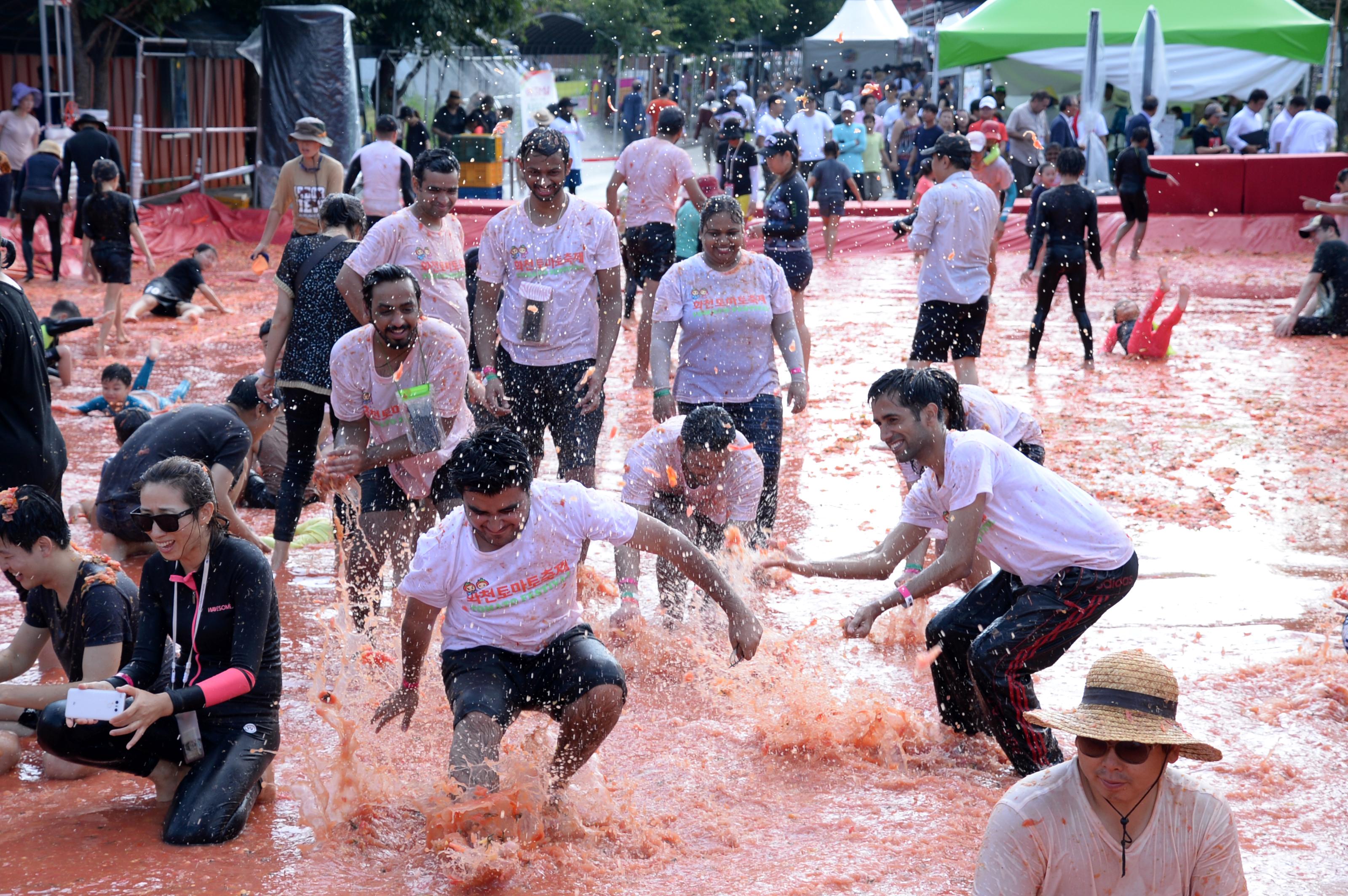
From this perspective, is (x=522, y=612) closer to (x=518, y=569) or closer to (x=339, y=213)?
(x=518, y=569)

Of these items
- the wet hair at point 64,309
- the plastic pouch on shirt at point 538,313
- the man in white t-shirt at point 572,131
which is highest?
the man in white t-shirt at point 572,131

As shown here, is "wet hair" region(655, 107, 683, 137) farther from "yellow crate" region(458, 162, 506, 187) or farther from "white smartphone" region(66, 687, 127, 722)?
"yellow crate" region(458, 162, 506, 187)

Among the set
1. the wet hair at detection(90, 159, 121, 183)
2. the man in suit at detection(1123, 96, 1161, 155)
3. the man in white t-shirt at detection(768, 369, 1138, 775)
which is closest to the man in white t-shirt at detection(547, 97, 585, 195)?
the wet hair at detection(90, 159, 121, 183)

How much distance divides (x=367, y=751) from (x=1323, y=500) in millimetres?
6352

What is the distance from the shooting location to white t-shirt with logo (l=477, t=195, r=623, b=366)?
6887 mm

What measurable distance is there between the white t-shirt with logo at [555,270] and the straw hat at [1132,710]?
164 inches

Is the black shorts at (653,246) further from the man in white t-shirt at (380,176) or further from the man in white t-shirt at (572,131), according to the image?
the man in white t-shirt at (572,131)

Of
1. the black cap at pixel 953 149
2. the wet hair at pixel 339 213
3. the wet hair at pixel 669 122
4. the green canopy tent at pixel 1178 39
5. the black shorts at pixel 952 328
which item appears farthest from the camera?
the green canopy tent at pixel 1178 39

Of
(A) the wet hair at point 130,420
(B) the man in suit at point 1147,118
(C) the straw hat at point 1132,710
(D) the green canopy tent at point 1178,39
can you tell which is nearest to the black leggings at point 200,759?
(C) the straw hat at point 1132,710

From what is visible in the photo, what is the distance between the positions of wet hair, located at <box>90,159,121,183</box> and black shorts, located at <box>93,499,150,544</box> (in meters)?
7.84

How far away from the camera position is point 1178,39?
26.0m

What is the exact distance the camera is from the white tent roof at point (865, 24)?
122 feet

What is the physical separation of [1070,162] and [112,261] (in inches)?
371

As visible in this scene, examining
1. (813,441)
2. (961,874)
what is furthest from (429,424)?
(813,441)
